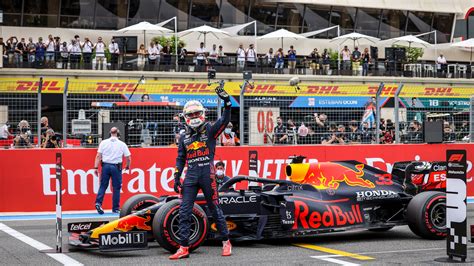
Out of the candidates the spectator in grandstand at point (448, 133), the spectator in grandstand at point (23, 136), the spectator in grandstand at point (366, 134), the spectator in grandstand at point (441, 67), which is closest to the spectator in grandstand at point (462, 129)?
the spectator in grandstand at point (448, 133)

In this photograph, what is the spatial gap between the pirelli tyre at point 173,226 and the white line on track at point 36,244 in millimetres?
1097

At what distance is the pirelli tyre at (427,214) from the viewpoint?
11562mm

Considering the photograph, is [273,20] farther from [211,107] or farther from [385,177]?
[385,177]

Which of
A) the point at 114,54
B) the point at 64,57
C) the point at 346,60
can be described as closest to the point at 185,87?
the point at 114,54

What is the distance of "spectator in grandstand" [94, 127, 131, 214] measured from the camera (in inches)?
636

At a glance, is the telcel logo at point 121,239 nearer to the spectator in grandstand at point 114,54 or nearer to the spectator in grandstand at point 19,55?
the spectator in grandstand at point 19,55

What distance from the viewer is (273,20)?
4412 cm

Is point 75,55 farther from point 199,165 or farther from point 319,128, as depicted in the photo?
point 199,165

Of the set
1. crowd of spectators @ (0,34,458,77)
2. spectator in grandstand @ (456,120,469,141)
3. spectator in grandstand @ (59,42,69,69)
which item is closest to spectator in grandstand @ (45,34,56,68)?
crowd of spectators @ (0,34,458,77)

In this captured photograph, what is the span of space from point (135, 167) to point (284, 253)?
7316 mm

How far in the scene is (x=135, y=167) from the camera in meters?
17.3

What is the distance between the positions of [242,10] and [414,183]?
31.9m

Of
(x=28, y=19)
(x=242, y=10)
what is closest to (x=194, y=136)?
(x=28, y=19)

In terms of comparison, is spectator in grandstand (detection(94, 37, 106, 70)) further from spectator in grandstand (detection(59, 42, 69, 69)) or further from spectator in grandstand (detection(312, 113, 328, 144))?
spectator in grandstand (detection(312, 113, 328, 144))
